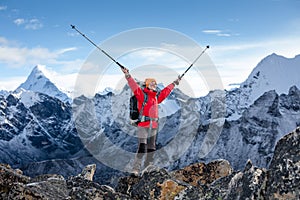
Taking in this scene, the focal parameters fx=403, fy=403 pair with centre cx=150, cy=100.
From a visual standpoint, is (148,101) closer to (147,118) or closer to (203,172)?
(147,118)

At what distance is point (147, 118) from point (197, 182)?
3.51 meters

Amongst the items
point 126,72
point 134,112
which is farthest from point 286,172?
point 126,72

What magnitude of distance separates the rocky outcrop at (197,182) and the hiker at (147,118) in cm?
130

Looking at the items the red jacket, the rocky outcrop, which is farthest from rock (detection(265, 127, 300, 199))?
the red jacket

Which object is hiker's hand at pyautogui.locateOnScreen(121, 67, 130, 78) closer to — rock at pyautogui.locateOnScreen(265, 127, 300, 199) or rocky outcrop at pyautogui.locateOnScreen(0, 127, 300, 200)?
rocky outcrop at pyautogui.locateOnScreen(0, 127, 300, 200)

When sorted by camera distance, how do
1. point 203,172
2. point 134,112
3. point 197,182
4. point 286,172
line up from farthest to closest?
1. point 134,112
2. point 203,172
3. point 197,182
4. point 286,172

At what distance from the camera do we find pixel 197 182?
1662cm

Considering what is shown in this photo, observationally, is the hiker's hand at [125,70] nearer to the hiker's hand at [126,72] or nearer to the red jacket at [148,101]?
the hiker's hand at [126,72]

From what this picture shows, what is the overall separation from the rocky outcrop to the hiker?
51.1 inches

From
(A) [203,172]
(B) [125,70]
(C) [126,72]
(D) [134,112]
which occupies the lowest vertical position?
(A) [203,172]

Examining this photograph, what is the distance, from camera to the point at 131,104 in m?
17.7

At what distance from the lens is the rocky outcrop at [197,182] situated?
27.5ft

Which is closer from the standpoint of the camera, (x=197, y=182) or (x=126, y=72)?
(x=197, y=182)

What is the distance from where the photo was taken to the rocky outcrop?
837 cm
